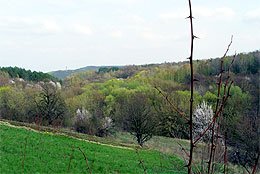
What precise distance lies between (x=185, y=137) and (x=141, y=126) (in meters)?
9.55

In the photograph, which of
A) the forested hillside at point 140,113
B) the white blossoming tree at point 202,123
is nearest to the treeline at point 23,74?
the forested hillside at point 140,113

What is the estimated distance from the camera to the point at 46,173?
813cm

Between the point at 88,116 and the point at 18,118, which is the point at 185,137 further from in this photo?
the point at 18,118

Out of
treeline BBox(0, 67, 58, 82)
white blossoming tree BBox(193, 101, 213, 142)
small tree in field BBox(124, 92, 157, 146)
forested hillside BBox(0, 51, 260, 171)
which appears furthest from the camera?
treeline BBox(0, 67, 58, 82)

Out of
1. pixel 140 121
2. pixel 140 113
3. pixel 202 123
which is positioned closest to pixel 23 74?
pixel 140 113

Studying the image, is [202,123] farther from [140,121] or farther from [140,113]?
[140,113]

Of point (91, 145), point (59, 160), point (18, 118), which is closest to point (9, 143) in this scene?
point (59, 160)

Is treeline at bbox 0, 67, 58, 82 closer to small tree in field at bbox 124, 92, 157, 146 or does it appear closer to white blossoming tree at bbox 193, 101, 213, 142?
small tree in field at bbox 124, 92, 157, 146

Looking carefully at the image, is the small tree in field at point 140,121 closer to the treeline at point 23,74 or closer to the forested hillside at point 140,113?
the forested hillside at point 140,113

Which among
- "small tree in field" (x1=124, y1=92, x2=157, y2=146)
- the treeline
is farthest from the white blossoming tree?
the treeline

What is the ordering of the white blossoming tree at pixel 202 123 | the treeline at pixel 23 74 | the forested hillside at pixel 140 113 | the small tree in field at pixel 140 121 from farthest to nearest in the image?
the treeline at pixel 23 74 → the small tree in field at pixel 140 121 → the forested hillside at pixel 140 113 → the white blossoming tree at pixel 202 123

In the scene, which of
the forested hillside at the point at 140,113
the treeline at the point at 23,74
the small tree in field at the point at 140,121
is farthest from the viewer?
the treeline at the point at 23,74

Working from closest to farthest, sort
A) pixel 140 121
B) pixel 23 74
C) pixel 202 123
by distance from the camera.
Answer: pixel 202 123 < pixel 140 121 < pixel 23 74

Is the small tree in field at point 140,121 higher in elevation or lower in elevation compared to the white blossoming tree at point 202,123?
lower
